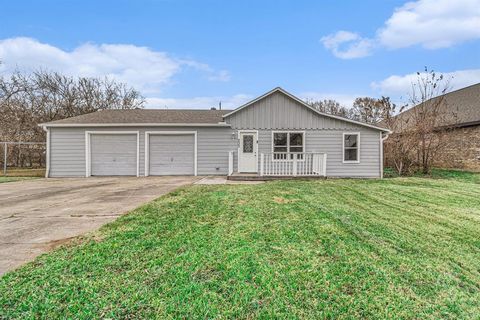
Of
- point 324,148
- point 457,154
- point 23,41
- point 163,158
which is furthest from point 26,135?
point 457,154

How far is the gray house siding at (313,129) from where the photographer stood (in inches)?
487

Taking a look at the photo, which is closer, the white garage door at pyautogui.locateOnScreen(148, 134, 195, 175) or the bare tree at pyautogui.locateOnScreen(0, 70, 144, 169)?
the white garage door at pyautogui.locateOnScreen(148, 134, 195, 175)

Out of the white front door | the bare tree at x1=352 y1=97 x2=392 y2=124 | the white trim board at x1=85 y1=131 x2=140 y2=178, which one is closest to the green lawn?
the white front door

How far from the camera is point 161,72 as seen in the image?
20.2m

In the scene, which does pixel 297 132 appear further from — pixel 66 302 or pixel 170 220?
pixel 66 302

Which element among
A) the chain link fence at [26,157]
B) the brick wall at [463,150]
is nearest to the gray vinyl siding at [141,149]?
the chain link fence at [26,157]

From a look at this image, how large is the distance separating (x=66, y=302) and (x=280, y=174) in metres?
9.53

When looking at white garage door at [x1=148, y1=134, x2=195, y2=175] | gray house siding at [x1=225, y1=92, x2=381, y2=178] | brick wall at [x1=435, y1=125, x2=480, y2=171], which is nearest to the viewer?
gray house siding at [x1=225, y1=92, x2=381, y2=178]

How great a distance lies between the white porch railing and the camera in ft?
36.5

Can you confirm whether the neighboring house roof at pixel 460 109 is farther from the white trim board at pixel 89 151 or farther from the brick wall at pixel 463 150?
the white trim board at pixel 89 151

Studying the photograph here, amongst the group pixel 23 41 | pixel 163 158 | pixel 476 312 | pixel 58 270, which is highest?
pixel 23 41

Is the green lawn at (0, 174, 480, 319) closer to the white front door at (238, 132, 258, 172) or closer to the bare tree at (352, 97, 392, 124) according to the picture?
the white front door at (238, 132, 258, 172)

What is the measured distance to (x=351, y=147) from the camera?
12.5 meters

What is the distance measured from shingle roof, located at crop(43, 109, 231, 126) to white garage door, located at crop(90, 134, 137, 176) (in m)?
0.74
